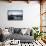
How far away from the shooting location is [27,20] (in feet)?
20.5

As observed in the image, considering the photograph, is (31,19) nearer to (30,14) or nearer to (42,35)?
(30,14)

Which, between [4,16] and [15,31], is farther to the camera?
[4,16]

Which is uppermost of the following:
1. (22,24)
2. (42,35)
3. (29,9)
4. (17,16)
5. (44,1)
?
(44,1)

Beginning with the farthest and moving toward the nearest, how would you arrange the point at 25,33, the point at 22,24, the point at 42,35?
the point at 22,24 → the point at 42,35 → the point at 25,33

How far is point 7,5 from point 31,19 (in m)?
1.50

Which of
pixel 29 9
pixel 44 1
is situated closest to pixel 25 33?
pixel 29 9

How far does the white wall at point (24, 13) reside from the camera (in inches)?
243

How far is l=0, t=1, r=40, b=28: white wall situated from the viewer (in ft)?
20.2

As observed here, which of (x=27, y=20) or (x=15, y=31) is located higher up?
(x=27, y=20)

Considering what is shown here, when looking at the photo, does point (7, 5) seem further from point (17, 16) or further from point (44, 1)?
point (44, 1)

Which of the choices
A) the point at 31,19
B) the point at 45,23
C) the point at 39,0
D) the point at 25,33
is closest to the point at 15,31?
the point at 25,33

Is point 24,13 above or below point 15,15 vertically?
above

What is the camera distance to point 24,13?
623 cm

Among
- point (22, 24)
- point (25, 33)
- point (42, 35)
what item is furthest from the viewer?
point (22, 24)
